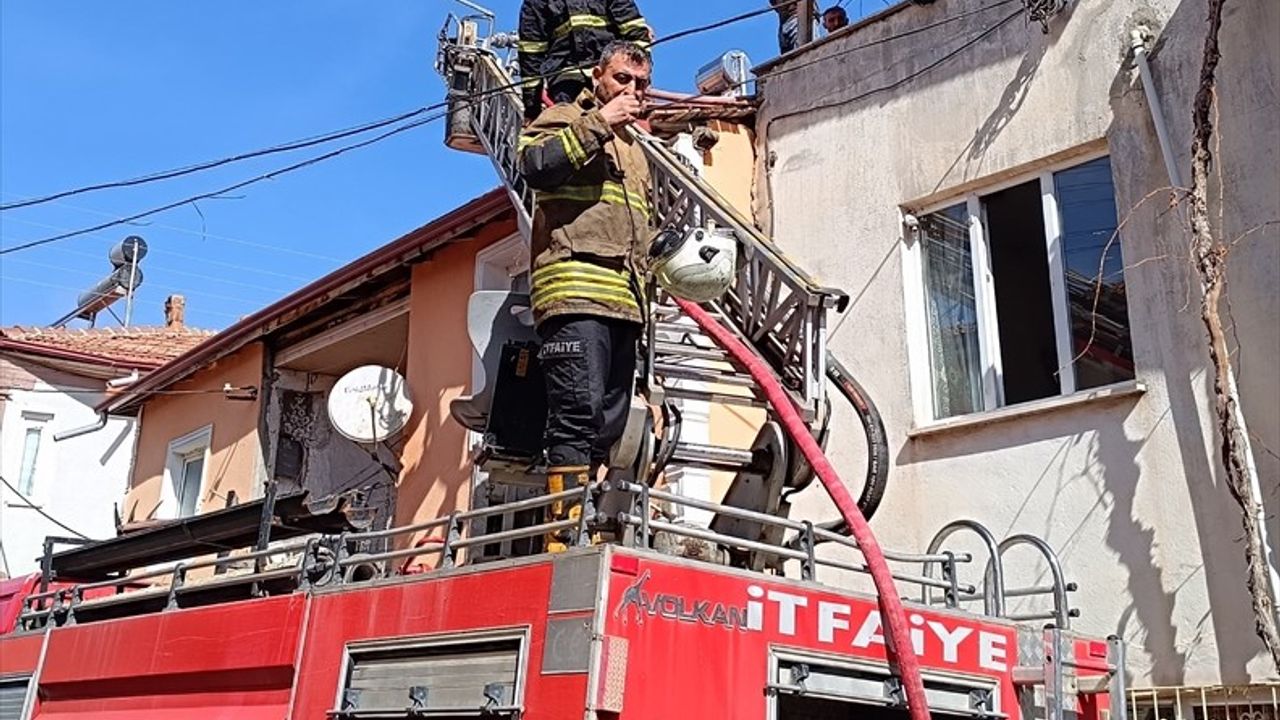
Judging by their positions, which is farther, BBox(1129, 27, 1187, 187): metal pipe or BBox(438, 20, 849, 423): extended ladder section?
BBox(1129, 27, 1187, 187): metal pipe

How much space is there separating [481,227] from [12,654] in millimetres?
4650

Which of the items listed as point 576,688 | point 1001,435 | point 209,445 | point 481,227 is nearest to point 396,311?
point 481,227

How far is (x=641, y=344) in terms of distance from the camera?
546 cm

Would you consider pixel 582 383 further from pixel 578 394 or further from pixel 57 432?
pixel 57 432

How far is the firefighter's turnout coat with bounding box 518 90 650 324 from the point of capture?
15.7 ft

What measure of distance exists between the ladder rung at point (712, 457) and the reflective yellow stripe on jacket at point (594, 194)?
106 cm

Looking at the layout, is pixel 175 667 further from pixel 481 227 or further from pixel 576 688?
pixel 481 227

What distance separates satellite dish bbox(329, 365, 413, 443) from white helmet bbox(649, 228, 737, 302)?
18.2 feet

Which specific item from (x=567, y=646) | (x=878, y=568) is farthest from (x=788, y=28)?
(x=567, y=646)

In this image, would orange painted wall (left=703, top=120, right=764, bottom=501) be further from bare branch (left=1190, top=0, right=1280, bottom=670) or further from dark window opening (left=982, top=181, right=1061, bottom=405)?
bare branch (left=1190, top=0, right=1280, bottom=670)

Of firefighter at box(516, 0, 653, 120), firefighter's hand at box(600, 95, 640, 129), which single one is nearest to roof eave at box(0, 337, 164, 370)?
firefighter at box(516, 0, 653, 120)

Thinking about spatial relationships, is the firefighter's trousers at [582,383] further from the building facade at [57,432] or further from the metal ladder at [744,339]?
the building facade at [57,432]

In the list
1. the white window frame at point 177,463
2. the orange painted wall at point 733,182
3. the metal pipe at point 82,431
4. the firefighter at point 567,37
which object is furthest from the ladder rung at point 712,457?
the metal pipe at point 82,431

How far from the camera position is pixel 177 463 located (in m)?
13.8
